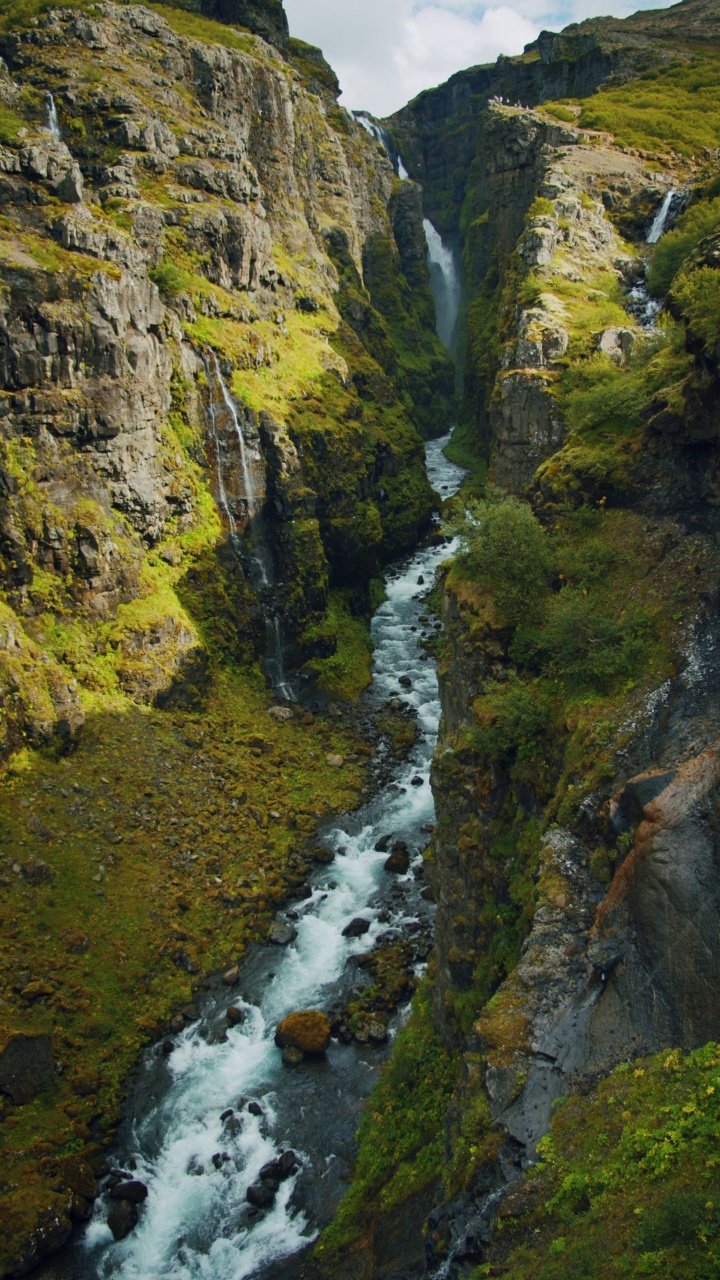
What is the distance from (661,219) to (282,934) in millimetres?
51626

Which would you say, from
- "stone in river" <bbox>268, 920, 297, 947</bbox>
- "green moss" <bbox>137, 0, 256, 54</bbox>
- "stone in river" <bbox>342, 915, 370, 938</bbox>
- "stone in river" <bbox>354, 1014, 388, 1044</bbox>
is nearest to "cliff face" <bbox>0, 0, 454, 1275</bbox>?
"stone in river" <bbox>268, 920, 297, 947</bbox>

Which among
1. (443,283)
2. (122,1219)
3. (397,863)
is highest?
(443,283)

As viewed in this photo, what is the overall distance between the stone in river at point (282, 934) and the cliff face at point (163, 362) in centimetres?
1019

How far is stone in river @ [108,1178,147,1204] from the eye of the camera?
17875 mm

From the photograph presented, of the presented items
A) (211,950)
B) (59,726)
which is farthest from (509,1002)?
(59,726)

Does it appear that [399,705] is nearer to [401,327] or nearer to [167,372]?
[167,372]

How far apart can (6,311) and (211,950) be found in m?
23.7

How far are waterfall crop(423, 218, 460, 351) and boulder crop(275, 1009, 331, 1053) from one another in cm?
11035

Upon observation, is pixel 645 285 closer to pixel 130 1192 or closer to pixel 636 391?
pixel 636 391

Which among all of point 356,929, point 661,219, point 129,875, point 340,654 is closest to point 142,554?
point 340,654

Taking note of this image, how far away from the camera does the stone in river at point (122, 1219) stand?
17.2 m

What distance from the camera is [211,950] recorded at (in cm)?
2428

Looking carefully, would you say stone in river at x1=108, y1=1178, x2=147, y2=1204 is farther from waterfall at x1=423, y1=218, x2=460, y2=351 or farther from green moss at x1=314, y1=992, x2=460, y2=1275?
waterfall at x1=423, y1=218, x2=460, y2=351

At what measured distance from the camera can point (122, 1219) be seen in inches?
682
